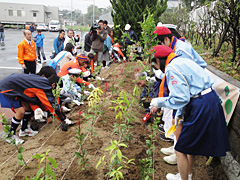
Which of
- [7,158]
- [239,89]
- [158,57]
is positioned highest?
[158,57]

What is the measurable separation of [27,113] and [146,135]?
2.00 meters

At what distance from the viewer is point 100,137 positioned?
123 inches

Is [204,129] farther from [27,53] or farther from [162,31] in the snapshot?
[27,53]

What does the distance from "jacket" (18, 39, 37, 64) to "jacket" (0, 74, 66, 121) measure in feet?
8.74

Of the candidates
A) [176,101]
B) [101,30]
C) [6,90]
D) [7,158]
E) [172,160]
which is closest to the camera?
[176,101]

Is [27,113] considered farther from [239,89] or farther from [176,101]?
[239,89]

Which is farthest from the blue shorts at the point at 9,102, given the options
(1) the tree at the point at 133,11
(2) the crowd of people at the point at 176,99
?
(1) the tree at the point at 133,11

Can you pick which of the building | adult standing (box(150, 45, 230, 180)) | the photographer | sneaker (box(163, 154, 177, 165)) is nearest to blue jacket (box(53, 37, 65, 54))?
the photographer

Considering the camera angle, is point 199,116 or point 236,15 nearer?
point 199,116

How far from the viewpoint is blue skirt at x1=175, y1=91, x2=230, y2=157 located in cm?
185

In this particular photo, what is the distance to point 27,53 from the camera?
18.5 feet

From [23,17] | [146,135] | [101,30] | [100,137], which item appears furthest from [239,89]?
[23,17]

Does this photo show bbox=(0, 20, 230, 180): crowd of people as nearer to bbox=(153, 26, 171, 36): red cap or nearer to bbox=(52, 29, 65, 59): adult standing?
bbox=(153, 26, 171, 36): red cap

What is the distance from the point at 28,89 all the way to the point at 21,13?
40.1 m
